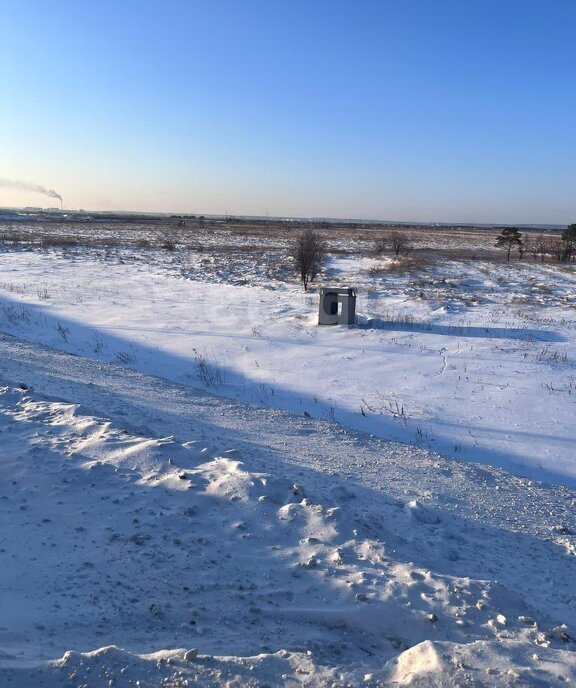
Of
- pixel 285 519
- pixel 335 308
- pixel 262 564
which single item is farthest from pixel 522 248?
pixel 262 564

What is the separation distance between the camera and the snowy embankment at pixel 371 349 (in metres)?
7.20

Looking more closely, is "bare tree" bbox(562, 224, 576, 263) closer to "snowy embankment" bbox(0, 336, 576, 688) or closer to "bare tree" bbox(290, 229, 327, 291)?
"bare tree" bbox(290, 229, 327, 291)

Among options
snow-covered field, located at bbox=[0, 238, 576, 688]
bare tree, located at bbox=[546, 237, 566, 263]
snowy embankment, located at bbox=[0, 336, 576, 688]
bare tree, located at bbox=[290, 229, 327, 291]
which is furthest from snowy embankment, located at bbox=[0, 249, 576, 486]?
bare tree, located at bbox=[546, 237, 566, 263]

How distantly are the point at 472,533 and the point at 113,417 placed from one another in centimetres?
380

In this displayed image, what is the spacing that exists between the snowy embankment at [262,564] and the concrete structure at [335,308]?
757cm

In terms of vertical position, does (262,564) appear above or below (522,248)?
below

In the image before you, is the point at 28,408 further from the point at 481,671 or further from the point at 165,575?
the point at 481,671

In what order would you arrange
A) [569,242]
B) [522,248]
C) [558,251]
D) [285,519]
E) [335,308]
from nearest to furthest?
[285,519] → [335,308] → [569,242] → [558,251] → [522,248]

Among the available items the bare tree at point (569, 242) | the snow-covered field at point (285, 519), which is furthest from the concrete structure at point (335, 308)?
the bare tree at point (569, 242)

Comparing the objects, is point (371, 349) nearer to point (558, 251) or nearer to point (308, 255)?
point (308, 255)

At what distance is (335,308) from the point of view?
1328cm

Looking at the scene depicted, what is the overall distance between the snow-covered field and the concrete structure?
2.74 m

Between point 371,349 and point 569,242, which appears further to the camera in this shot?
point 569,242

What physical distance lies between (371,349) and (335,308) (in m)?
2.41
